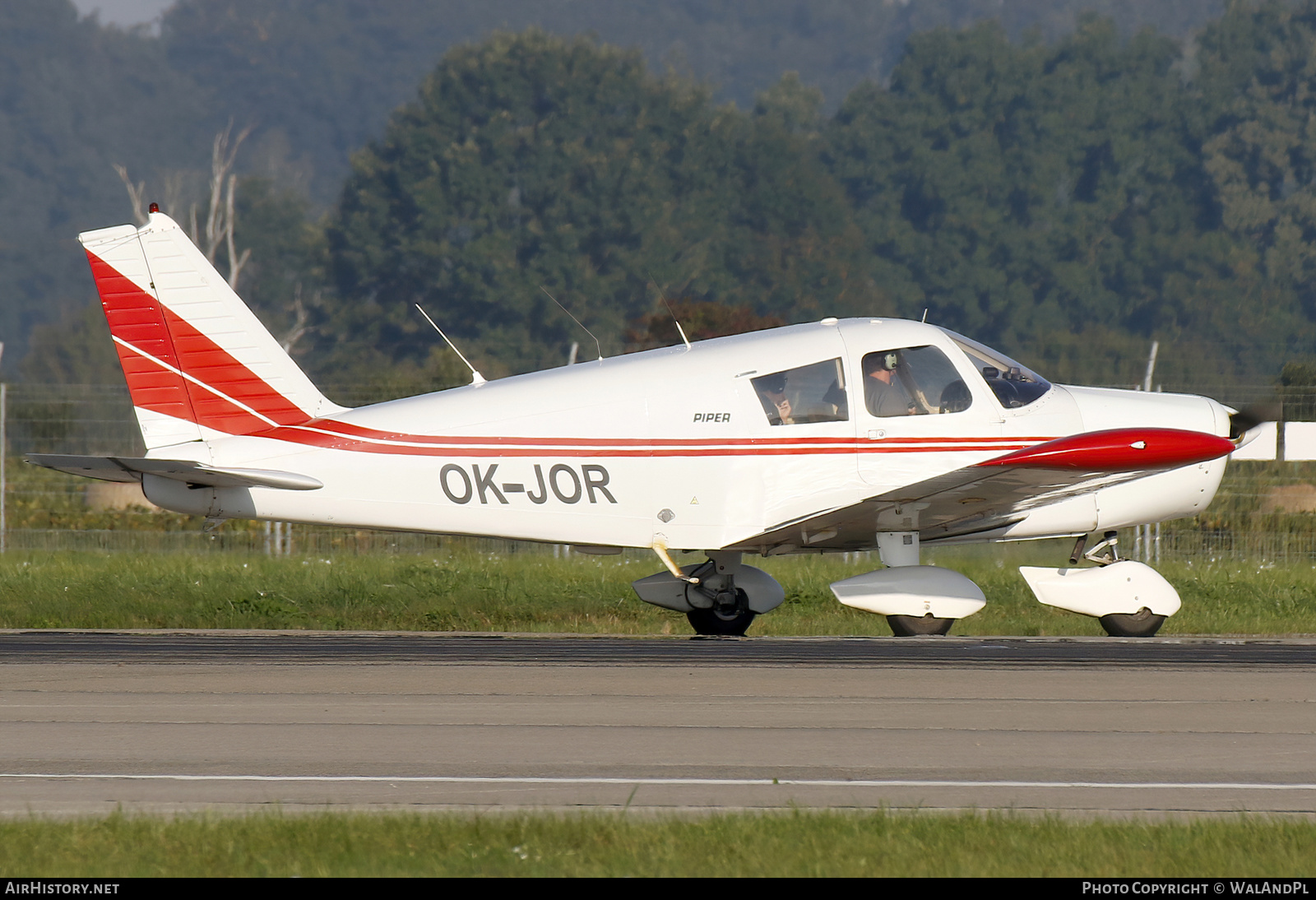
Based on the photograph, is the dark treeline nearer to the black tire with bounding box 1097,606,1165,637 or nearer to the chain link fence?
the chain link fence

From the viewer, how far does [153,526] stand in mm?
20000

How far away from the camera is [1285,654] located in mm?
10398

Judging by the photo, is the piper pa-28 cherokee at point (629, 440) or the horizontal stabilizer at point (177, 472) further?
the piper pa-28 cherokee at point (629, 440)

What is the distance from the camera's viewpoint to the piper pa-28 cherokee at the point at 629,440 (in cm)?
1130

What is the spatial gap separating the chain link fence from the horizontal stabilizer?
22.5 feet

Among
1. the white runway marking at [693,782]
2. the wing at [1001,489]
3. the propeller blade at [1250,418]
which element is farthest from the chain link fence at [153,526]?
the white runway marking at [693,782]

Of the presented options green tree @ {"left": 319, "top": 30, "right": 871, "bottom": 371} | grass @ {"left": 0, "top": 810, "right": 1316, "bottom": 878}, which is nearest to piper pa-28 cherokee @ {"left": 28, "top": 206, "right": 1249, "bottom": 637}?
grass @ {"left": 0, "top": 810, "right": 1316, "bottom": 878}

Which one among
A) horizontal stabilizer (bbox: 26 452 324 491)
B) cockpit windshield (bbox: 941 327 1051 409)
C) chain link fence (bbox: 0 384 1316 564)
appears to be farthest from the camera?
chain link fence (bbox: 0 384 1316 564)

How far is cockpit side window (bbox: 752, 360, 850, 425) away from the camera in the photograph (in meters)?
11.4

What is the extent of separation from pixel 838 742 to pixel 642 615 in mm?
6862

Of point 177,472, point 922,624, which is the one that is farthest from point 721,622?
point 177,472

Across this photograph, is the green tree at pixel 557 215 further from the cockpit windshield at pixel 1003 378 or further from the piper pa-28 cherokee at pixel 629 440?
the piper pa-28 cherokee at pixel 629 440

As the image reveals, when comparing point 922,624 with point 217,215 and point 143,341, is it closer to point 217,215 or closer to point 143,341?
point 143,341

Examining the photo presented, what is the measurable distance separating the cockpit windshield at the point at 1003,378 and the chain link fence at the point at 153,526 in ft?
20.8
